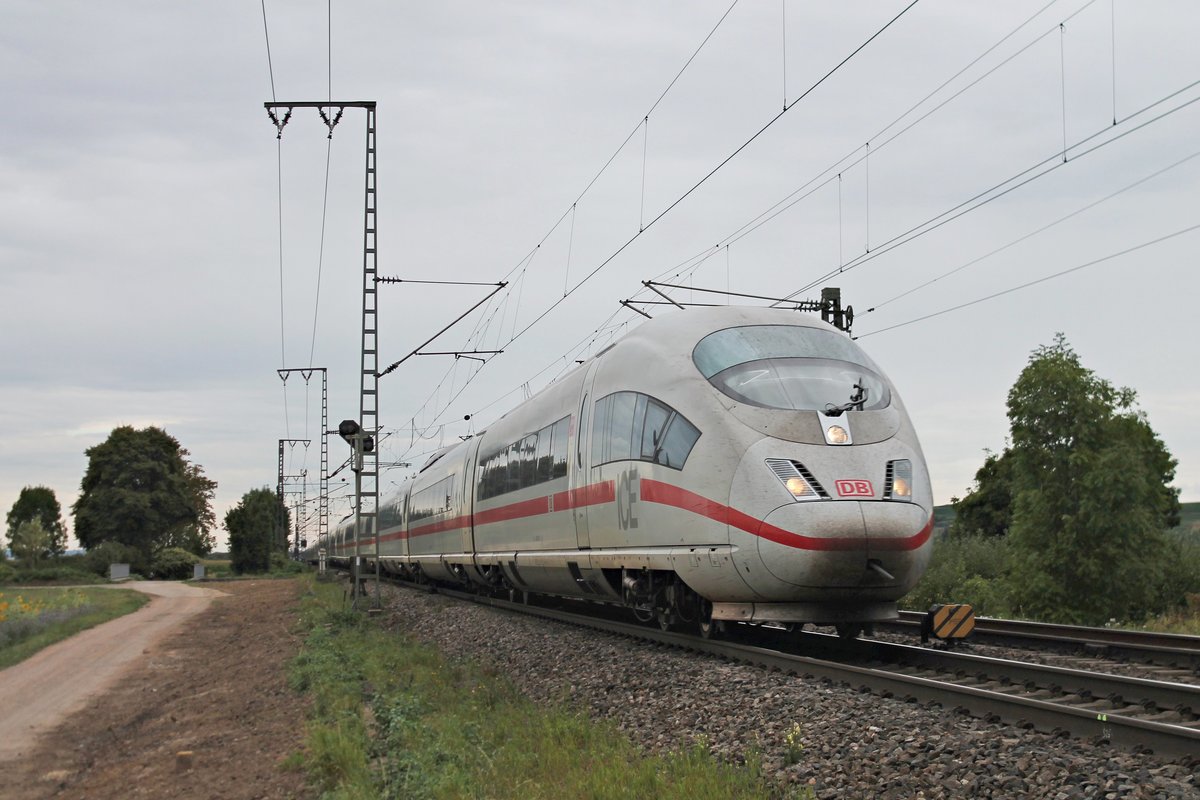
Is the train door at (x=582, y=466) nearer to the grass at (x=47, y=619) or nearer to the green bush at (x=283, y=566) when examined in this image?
the grass at (x=47, y=619)

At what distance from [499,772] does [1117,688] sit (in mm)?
4393

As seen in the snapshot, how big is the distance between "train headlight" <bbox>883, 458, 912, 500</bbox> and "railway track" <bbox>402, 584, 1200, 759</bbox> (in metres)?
1.44

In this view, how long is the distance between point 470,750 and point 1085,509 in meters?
19.8

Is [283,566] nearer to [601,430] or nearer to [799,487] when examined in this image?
[601,430]

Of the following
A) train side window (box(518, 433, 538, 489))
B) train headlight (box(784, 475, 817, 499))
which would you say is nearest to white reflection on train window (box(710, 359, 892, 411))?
train headlight (box(784, 475, 817, 499))

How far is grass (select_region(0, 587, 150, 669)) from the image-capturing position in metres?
22.5

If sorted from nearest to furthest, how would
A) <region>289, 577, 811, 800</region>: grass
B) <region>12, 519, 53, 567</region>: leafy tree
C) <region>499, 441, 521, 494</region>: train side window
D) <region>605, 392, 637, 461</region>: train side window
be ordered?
<region>289, 577, 811, 800</region>: grass < <region>605, 392, 637, 461</region>: train side window < <region>499, 441, 521, 494</region>: train side window < <region>12, 519, 53, 567</region>: leafy tree

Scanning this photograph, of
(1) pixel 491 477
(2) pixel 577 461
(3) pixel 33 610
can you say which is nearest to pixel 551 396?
(2) pixel 577 461

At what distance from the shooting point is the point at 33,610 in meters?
30.5

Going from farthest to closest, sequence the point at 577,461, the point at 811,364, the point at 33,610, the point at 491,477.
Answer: the point at 33,610
the point at 491,477
the point at 577,461
the point at 811,364

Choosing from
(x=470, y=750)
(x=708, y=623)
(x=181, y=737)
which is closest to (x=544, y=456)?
(x=708, y=623)

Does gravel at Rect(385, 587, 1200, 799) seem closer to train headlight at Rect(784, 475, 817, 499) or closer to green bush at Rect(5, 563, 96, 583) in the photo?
train headlight at Rect(784, 475, 817, 499)

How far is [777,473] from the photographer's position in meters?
9.77

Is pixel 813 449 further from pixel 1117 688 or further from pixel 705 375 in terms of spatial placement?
pixel 1117 688
